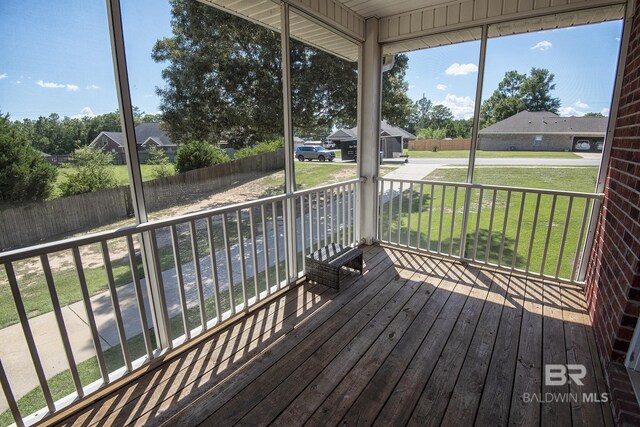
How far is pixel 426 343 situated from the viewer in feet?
6.79

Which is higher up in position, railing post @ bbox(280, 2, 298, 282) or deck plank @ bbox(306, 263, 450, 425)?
railing post @ bbox(280, 2, 298, 282)

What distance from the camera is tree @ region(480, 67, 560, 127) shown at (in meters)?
2.74

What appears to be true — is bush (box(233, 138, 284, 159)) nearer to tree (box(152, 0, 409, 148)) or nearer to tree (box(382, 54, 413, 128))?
tree (box(152, 0, 409, 148))

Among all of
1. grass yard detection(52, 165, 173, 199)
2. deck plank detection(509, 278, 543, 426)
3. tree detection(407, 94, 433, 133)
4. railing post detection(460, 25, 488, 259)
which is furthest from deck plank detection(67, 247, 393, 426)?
tree detection(407, 94, 433, 133)

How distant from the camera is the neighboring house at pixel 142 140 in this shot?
5.08 feet

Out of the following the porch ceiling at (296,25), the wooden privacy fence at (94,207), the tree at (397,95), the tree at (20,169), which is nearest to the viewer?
the tree at (20,169)

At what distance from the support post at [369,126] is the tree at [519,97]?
1145mm

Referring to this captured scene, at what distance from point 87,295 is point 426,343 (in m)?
2.06

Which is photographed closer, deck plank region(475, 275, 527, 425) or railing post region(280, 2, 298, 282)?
deck plank region(475, 275, 527, 425)

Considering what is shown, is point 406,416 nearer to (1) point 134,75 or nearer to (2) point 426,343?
(2) point 426,343

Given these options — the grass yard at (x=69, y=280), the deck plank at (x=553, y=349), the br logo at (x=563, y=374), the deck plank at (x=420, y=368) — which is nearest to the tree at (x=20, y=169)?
the grass yard at (x=69, y=280)

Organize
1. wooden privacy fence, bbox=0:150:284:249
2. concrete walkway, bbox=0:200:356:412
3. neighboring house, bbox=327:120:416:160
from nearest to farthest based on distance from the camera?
wooden privacy fence, bbox=0:150:284:249
concrete walkway, bbox=0:200:356:412
neighboring house, bbox=327:120:416:160

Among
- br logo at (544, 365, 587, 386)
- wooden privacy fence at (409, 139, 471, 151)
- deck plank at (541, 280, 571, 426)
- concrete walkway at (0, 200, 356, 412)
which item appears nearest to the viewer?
deck plank at (541, 280, 571, 426)

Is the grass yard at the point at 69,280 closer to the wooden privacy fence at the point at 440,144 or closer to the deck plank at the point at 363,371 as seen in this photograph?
the deck plank at the point at 363,371
